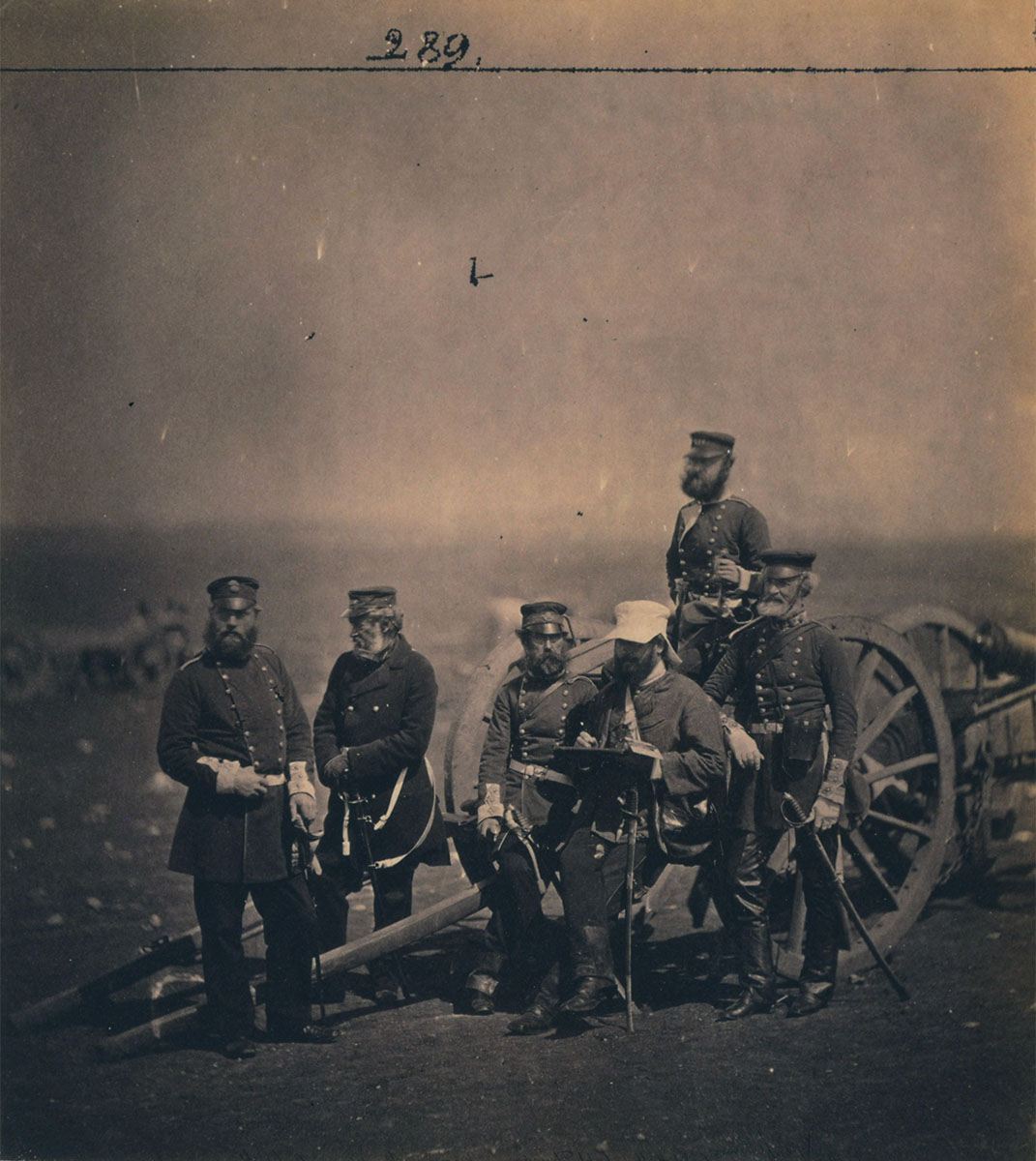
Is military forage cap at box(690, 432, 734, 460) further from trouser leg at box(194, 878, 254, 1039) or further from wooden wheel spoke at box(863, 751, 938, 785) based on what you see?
trouser leg at box(194, 878, 254, 1039)

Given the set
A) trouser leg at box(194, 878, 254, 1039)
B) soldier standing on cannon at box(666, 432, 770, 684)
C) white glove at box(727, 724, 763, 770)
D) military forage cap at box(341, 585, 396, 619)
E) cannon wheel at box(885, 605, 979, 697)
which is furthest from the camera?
cannon wheel at box(885, 605, 979, 697)

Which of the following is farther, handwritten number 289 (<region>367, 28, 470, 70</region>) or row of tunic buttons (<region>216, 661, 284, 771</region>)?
handwritten number 289 (<region>367, 28, 470, 70</region>)

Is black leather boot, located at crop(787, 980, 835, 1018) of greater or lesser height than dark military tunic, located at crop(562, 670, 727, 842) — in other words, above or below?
below

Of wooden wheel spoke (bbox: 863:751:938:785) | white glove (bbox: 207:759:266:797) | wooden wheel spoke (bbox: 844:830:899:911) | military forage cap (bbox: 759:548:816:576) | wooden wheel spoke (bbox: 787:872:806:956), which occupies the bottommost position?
wooden wheel spoke (bbox: 787:872:806:956)

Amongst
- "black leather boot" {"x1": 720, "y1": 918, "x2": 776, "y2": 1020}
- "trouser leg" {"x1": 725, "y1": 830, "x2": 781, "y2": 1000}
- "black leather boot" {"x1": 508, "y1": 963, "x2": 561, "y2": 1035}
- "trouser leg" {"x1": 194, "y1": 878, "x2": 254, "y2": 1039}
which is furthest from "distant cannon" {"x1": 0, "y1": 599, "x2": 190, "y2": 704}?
"black leather boot" {"x1": 720, "y1": 918, "x2": 776, "y2": 1020}

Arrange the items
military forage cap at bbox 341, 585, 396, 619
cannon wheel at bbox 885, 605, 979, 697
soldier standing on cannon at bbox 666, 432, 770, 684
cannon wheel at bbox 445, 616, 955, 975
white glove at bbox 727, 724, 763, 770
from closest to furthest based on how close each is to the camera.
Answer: white glove at bbox 727, 724, 763, 770, military forage cap at bbox 341, 585, 396, 619, cannon wheel at bbox 445, 616, 955, 975, soldier standing on cannon at bbox 666, 432, 770, 684, cannon wheel at bbox 885, 605, 979, 697

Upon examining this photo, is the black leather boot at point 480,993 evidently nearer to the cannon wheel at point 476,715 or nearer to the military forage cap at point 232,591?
the cannon wheel at point 476,715
